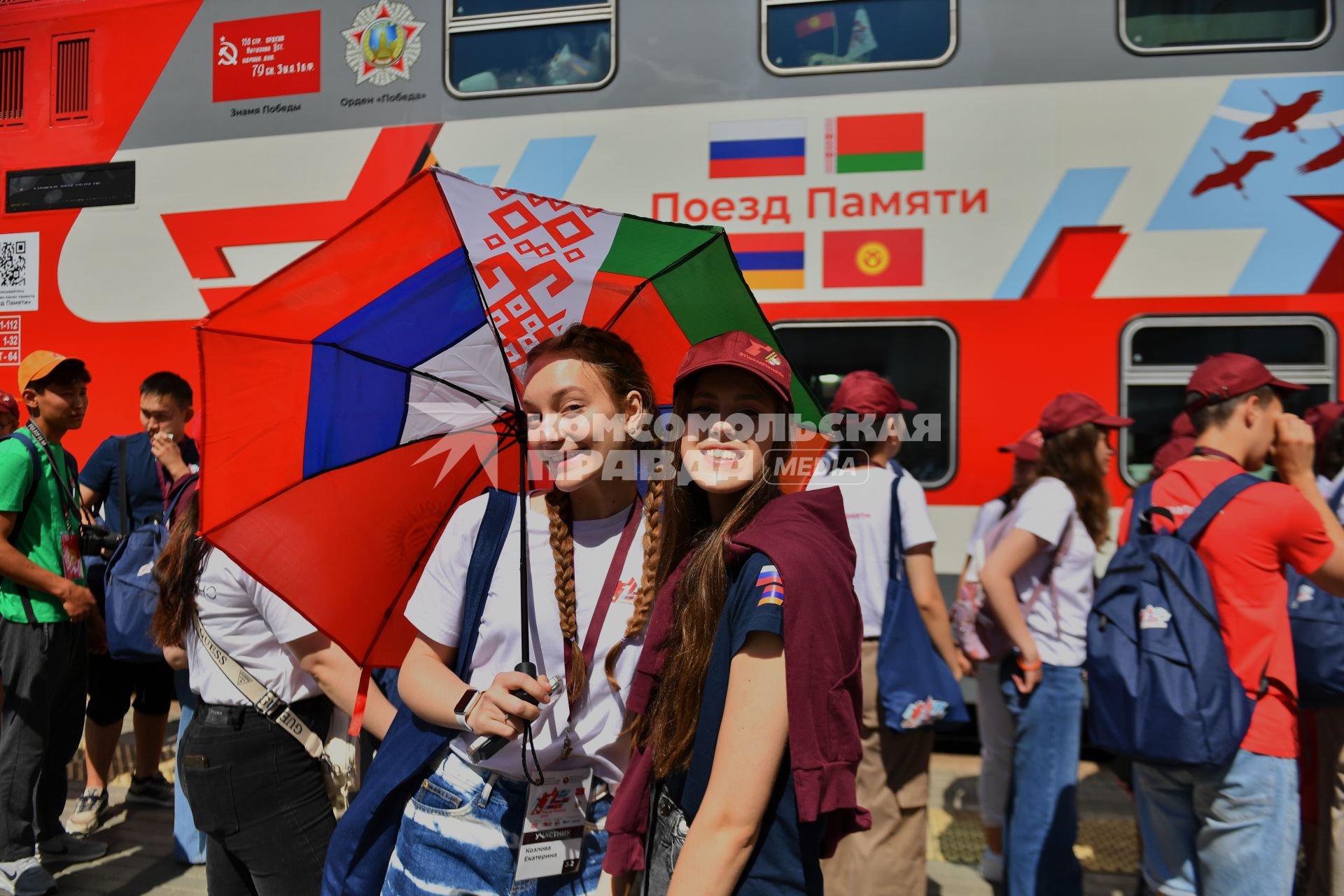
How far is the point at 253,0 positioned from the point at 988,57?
400 centimetres

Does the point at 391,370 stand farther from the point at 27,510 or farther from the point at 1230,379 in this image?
the point at 27,510

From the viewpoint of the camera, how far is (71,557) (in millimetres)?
3926

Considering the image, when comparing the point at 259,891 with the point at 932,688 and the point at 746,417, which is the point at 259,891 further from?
the point at 932,688

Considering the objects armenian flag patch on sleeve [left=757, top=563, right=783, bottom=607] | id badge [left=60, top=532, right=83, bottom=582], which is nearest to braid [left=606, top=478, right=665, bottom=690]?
armenian flag patch on sleeve [left=757, top=563, right=783, bottom=607]

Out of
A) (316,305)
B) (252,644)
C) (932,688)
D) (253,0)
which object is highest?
(253,0)

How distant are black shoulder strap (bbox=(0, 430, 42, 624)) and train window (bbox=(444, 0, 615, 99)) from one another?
8.86 ft

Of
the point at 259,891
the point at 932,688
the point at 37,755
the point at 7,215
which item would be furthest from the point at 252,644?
the point at 7,215

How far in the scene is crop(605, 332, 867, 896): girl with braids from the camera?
1.35m

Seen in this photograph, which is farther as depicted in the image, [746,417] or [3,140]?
[3,140]

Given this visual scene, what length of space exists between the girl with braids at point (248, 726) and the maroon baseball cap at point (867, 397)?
7.17 feet

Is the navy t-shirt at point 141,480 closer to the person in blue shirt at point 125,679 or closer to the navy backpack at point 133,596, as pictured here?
the person in blue shirt at point 125,679

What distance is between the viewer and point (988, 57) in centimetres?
460

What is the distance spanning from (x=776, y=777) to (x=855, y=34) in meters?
4.24

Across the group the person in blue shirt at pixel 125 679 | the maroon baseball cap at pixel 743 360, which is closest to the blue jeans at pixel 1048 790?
the maroon baseball cap at pixel 743 360
